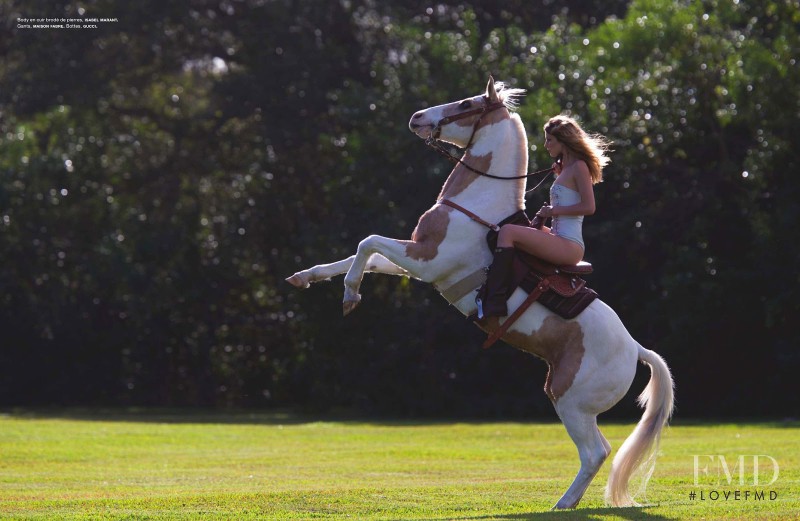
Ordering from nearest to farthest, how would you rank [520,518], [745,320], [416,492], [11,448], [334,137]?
[520,518]
[416,492]
[11,448]
[745,320]
[334,137]

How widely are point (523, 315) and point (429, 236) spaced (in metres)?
0.89

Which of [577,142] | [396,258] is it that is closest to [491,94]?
[577,142]

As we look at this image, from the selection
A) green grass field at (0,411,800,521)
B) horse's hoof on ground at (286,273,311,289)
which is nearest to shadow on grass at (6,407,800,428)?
green grass field at (0,411,800,521)

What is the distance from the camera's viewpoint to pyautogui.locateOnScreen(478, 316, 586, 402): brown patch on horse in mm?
9336

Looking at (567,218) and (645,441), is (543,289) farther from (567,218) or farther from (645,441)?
(645,441)

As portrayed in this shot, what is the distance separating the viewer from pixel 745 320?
78.4ft

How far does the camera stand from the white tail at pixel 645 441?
31.3ft

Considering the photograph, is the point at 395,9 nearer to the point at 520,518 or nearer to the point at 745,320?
the point at 745,320

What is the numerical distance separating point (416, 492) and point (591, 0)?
24.0 meters

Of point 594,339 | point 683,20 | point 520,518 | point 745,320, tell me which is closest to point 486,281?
point 594,339

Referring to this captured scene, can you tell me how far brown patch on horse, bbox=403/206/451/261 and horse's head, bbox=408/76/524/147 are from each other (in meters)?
0.69

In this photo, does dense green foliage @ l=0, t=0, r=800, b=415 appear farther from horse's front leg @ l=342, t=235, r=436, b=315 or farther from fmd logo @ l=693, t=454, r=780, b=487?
horse's front leg @ l=342, t=235, r=436, b=315

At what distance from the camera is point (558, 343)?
9.40m

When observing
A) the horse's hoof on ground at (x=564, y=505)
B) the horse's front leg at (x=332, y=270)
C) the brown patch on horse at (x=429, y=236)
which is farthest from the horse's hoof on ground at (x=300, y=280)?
the horse's hoof on ground at (x=564, y=505)
